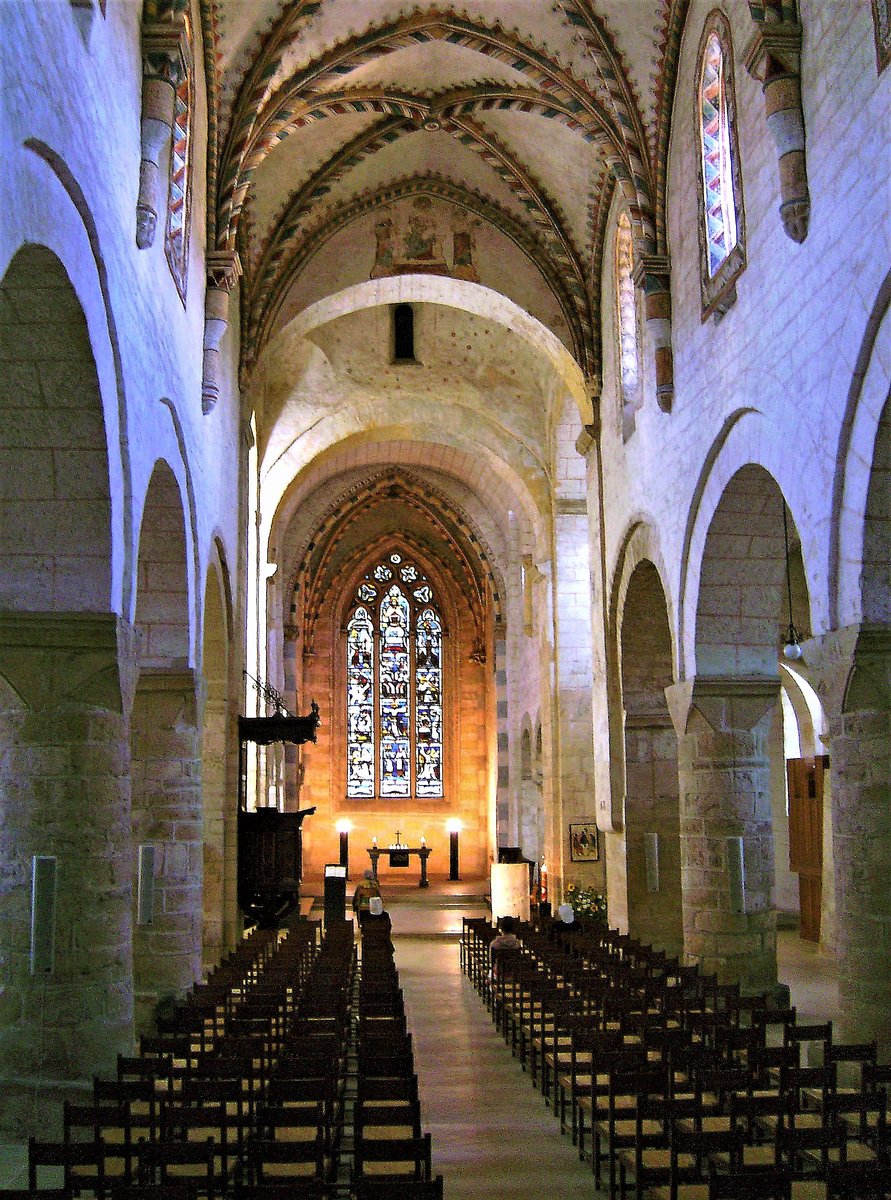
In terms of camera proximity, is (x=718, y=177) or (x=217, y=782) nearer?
(x=718, y=177)

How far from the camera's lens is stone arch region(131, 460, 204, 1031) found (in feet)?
47.2

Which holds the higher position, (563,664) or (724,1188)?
(563,664)

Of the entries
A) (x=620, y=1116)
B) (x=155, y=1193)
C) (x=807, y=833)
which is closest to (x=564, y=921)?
(x=807, y=833)

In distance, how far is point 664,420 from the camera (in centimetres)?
1653

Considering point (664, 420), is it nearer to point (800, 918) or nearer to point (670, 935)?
point (670, 935)

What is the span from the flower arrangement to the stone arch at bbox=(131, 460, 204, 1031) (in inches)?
372

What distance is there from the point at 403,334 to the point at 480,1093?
17657 millimetres

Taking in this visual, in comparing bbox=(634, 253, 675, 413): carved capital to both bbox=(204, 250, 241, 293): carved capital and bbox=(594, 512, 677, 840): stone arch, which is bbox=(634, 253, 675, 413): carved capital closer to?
bbox=(594, 512, 677, 840): stone arch

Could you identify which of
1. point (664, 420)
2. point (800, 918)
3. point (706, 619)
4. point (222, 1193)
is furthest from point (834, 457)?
point (800, 918)

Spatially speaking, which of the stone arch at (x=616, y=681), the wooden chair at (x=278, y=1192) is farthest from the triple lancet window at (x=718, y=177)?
the wooden chair at (x=278, y=1192)

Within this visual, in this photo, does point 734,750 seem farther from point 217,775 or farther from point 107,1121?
point 107,1121

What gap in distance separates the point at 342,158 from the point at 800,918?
1543cm

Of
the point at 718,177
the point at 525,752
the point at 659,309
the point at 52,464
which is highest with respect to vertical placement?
the point at 718,177

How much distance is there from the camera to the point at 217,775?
18469mm
